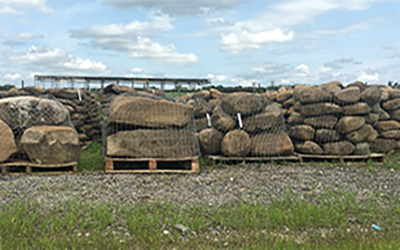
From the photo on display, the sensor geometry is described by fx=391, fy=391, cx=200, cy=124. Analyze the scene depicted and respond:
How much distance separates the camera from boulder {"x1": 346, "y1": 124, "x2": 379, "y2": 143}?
952 cm

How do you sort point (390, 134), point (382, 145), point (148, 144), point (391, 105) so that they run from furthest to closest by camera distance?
point (391, 105)
point (390, 134)
point (382, 145)
point (148, 144)

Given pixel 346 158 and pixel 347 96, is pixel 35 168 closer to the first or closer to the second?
pixel 346 158

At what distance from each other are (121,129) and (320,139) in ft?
15.7

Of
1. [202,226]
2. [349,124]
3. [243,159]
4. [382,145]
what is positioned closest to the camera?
[202,226]

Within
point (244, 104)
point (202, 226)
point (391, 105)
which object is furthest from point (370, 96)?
point (202, 226)

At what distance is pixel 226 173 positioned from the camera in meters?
7.95

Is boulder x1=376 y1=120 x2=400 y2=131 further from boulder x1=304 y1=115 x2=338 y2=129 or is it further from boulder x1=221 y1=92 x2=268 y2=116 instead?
boulder x1=221 y1=92 x2=268 y2=116

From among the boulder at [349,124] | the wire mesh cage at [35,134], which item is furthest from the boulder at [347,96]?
the wire mesh cage at [35,134]

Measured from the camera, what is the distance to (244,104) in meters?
8.99

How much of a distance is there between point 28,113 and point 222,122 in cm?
436

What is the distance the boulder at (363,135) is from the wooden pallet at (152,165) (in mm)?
4022

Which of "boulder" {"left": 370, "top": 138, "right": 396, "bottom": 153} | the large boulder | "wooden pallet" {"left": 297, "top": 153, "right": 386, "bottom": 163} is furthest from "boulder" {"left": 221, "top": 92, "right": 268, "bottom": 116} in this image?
the large boulder

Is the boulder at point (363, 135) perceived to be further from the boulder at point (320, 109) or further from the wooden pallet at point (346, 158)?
the boulder at point (320, 109)

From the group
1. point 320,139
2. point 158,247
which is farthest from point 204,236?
point 320,139
